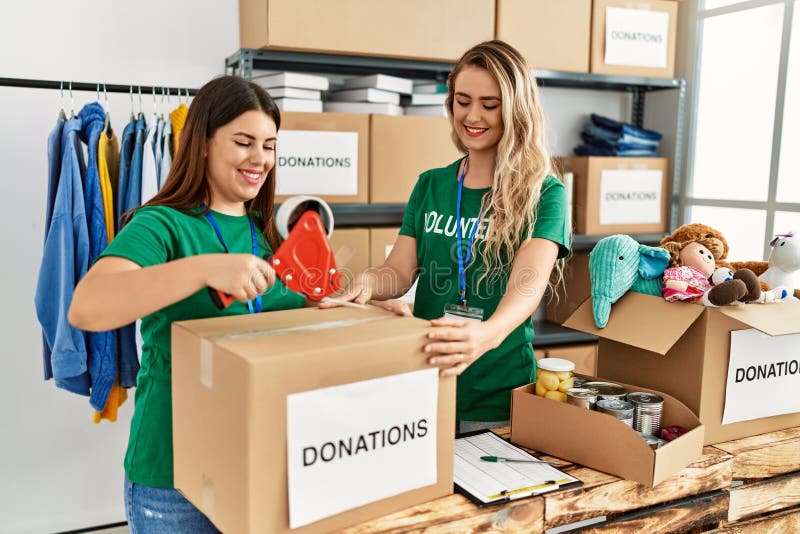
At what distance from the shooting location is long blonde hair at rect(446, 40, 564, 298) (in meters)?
1.44

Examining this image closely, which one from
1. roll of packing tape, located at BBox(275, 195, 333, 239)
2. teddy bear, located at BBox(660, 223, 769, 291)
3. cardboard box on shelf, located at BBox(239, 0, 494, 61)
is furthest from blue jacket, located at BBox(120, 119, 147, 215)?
teddy bear, located at BBox(660, 223, 769, 291)

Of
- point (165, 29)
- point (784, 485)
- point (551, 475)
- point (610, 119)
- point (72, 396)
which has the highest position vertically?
point (165, 29)

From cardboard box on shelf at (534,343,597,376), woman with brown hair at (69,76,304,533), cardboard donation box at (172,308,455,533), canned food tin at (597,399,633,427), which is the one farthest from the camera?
cardboard box on shelf at (534,343,597,376)

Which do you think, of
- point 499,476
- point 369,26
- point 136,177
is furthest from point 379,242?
point 499,476

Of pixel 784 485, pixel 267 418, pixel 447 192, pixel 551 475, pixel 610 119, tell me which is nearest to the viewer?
pixel 267 418

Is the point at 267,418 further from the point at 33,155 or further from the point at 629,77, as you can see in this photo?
the point at 629,77

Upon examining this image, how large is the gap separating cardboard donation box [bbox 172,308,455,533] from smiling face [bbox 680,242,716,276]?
2.41 feet

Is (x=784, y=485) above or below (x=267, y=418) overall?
below

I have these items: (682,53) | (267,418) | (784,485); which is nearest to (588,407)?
(784,485)

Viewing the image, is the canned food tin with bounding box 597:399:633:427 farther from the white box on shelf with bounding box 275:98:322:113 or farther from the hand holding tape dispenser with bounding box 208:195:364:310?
the white box on shelf with bounding box 275:98:322:113

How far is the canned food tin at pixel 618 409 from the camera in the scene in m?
1.24

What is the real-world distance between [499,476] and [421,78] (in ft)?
7.13

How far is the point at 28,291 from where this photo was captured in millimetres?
2576

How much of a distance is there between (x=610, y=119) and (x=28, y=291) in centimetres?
259
